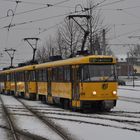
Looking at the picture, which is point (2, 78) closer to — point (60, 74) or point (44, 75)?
point (44, 75)

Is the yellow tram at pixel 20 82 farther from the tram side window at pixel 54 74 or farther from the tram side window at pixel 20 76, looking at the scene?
the tram side window at pixel 54 74

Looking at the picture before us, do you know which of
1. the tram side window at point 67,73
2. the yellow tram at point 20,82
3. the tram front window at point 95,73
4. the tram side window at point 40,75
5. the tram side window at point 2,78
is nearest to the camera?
the tram front window at point 95,73

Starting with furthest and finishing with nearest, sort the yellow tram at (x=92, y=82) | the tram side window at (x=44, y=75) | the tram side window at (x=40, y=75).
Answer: the tram side window at (x=40, y=75) → the tram side window at (x=44, y=75) → the yellow tram at (x=92, y=82)

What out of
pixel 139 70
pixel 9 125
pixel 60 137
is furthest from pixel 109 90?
pixel 139 70

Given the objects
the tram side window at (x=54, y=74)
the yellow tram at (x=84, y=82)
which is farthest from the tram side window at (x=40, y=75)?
the tram side window at (x=54, y=74)

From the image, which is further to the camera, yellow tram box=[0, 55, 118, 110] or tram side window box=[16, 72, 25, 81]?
tram side window box=[16, 72, 25, 81]

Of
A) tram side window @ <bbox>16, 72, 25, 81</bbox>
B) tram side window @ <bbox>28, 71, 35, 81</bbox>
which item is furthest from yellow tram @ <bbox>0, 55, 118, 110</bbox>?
tram side window @ <bbox>16, 72, 25, 81</bbox>

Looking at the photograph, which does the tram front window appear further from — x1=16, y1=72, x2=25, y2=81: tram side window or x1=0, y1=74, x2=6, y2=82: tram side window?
x1=0, y1=74, x2=6, y2=82: tram side window

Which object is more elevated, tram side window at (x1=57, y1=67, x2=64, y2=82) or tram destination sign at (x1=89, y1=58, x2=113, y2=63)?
tram destination sign at (x1=89, y1=58, x2=113, y2=63)

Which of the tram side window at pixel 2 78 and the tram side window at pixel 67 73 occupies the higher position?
the tram side window at pixel 2 78

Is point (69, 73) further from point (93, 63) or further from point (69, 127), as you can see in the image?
point (69, 127)

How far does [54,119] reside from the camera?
21047mm

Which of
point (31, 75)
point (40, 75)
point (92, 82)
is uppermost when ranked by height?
point (31, 75)

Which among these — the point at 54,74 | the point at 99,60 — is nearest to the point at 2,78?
the point at 54,74
